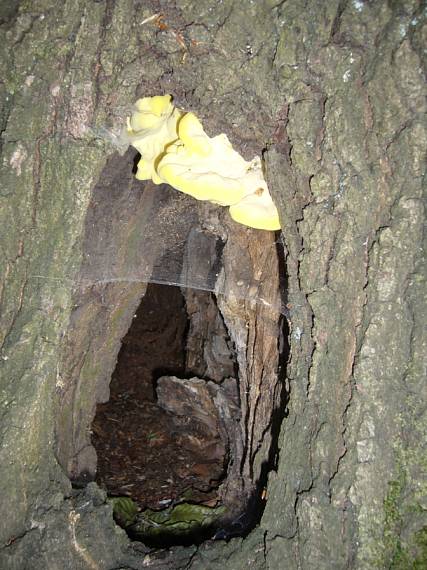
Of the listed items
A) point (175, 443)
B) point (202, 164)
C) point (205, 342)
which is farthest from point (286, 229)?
point (175, 443)

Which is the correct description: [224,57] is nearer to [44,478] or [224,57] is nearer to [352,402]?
[352,402]

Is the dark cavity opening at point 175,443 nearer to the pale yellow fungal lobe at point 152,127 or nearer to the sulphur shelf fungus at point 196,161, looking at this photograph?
the sulphur shelf fungus at point 196,161

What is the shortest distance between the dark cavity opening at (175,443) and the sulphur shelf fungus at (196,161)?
2682 mm

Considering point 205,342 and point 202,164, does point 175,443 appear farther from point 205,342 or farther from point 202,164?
point 202,164

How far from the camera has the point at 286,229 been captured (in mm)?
1902

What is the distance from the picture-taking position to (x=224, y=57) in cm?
172

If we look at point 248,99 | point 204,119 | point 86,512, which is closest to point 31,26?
point 204,119

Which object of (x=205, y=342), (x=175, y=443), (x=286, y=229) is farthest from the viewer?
(x=175, y=443)

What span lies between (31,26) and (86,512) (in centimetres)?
214

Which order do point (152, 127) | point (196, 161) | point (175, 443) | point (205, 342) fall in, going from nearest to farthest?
point (196, 161) → point (152, 127) → point (205, 342) → point (175, 443)

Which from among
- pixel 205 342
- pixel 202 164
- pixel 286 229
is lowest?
pixel 205 342

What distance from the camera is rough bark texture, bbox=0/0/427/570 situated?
1480 mm

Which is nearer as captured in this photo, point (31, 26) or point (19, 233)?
point (31, 26)

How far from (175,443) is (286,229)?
16.8 feet
